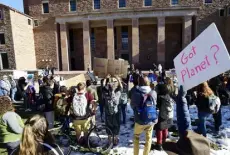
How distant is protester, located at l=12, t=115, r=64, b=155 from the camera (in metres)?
2.09

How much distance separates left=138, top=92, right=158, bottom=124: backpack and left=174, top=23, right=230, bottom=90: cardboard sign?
1053 mm

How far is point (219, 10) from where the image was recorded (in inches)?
1005

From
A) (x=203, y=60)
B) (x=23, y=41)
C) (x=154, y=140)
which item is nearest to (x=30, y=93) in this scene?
(x=154, y=140)

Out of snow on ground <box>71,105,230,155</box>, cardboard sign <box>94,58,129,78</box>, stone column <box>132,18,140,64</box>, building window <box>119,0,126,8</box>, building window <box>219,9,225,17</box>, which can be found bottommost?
snow on ground <box>71,105,230,155</box>

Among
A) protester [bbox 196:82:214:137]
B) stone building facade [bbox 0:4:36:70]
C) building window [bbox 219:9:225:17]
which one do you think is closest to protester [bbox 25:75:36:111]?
protester [bbox 196:82:214:137]

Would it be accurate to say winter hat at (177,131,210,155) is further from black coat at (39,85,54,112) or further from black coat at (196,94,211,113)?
black coat at (39,85,54,112)

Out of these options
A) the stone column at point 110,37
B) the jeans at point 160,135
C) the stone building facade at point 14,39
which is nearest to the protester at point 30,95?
the jeans at point 160,135

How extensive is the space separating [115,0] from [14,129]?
27403 millimetres

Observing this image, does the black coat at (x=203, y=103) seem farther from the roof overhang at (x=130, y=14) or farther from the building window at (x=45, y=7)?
the building window at (x=45, y=7)

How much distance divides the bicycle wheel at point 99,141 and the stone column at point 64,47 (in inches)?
983

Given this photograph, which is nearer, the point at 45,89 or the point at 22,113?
the point at 45,89

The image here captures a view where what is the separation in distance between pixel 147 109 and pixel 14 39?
1082 inches

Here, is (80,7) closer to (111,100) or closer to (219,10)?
(219,10)

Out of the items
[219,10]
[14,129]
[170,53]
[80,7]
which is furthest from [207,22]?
[14,129]
